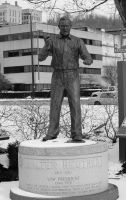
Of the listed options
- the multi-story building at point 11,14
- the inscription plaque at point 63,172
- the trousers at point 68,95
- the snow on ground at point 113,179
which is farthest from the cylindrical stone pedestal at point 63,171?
the multi-story building at point 11,14

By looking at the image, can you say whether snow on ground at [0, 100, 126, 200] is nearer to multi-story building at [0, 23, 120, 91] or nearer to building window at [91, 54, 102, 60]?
multi-story building at [0, 23, 120, 91]

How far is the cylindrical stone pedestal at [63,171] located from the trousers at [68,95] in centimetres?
76

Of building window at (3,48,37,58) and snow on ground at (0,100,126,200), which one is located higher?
snow on ground at (0,100,126,200)

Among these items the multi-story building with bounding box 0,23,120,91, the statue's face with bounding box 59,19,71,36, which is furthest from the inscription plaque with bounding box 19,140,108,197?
the multi-story building with bounding box 0,23,120,91

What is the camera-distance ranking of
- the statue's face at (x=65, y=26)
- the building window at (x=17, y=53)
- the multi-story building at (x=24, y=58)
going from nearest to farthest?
1. the statue's face at (x=65, y=26)
2. the multi-story building at (x=24, y=58)
3. the building window at (x=17, y=53)

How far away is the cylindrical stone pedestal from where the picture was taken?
840cm

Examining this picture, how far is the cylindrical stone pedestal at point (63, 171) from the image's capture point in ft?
27.6

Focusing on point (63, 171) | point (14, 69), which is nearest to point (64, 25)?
point (63, 171)

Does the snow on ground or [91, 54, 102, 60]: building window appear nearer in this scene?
the snow on ground

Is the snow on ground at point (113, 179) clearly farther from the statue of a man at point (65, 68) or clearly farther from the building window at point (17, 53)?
the building window at point (17, 53)

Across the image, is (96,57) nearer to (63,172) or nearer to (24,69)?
(24,69)

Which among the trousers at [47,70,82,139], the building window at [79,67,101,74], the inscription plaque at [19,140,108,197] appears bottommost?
the building window at [79,67,101,74]

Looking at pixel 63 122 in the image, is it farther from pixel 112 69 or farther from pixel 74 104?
pixel 112 69

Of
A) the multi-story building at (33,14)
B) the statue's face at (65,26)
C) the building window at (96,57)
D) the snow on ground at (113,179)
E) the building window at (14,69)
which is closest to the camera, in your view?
the statue's face at (65,26)
